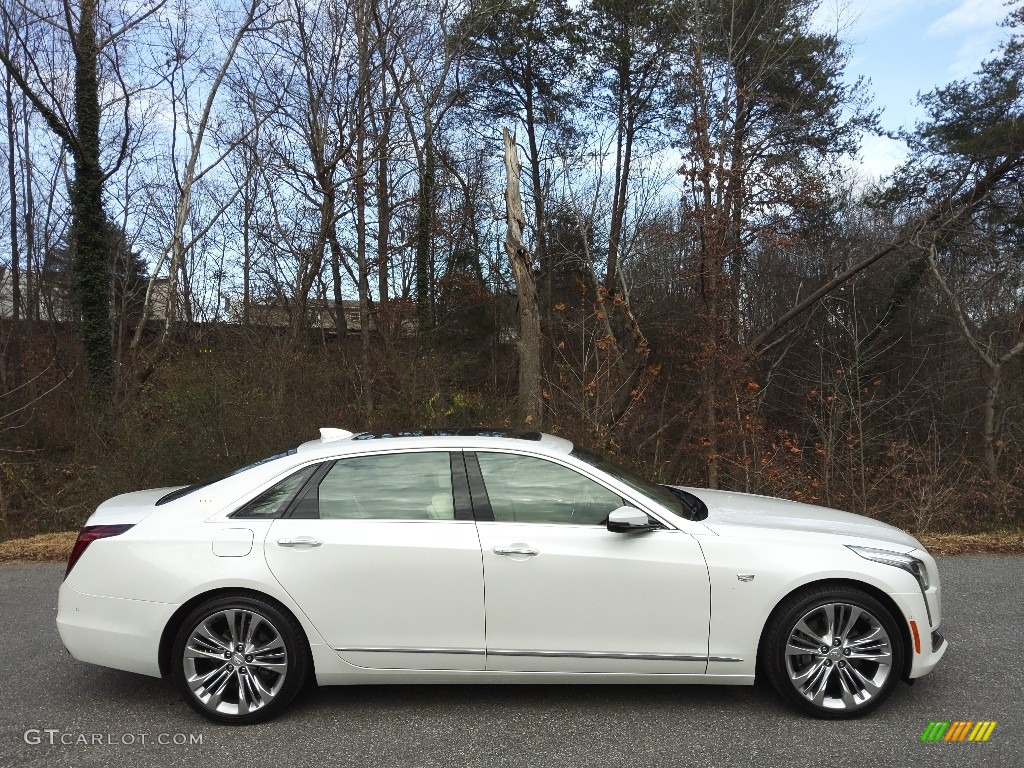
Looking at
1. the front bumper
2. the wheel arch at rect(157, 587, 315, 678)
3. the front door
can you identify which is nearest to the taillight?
the wheel arch at rect(157, 587, 315, 678)

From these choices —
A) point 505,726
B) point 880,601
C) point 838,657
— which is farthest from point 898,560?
point 505,726

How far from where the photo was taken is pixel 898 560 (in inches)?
152

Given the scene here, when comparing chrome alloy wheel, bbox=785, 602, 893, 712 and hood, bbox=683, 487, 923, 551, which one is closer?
chrome alloy wheel, bbox=785, 602, 893, 712

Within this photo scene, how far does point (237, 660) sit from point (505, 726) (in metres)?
1.38

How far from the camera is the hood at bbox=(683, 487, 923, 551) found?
3975 millimetres

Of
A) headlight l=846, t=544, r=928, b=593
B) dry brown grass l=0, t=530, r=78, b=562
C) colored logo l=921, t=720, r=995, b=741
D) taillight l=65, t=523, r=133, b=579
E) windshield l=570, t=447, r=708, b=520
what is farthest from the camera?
dry brown grass l=0, t=530, r=78, b=562

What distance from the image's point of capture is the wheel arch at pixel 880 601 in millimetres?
3770

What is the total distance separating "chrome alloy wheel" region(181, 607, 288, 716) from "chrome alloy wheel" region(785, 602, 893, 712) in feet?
8.46

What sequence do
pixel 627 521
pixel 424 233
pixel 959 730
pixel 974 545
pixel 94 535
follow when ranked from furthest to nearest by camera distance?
pixel 424 233 < pixel 974 545 < pixel 94 535 < pixel 627 521 < pixel 959 730

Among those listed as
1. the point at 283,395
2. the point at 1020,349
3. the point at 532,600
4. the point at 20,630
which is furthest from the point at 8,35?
the point at 1020,349

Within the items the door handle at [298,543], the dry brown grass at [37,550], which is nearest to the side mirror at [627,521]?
the door handle at [298,543]

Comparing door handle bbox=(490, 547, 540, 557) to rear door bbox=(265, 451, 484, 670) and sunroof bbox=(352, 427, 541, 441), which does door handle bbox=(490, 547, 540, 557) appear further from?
sunroof bbox=(352, 427, 541, 441)

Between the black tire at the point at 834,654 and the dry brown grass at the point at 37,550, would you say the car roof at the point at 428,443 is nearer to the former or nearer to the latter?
the black tire at the point at 834,654

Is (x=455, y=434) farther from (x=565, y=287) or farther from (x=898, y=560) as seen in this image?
(x=565, y=287)
